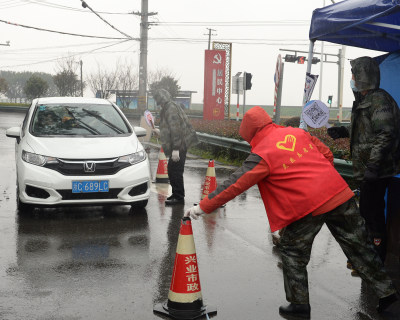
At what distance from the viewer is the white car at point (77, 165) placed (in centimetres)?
715

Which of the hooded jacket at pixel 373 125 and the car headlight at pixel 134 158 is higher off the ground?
the hooded jacket at pixel 373 125

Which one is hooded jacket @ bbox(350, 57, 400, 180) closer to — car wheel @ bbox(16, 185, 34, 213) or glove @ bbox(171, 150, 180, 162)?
glove @ bbox(171, 150, 180, 162)

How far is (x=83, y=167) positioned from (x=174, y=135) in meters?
1.54

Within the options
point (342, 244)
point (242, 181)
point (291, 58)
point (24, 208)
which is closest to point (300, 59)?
point (291, 58)

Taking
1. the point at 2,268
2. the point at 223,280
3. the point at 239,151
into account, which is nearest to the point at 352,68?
the point at 223,280

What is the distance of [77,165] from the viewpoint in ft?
23.7

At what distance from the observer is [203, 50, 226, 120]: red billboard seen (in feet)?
82.6

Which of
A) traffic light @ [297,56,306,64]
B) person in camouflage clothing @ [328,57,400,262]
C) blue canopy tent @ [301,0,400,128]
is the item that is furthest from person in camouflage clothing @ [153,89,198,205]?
traffic light @ [297,56,306,64]

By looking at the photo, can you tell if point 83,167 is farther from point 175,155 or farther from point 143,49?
point 143,49

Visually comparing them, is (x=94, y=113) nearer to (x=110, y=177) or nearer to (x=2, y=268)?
(x=110, y=177)

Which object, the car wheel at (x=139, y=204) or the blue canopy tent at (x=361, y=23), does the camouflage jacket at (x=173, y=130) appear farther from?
the blue canopy tent at (x=361, y=23)

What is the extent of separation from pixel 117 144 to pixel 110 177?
645 mm

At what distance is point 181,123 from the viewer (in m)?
8.38

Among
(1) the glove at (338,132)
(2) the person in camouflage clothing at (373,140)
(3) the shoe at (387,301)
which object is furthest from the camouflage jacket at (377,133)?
(3) the shoe at (387,301)
